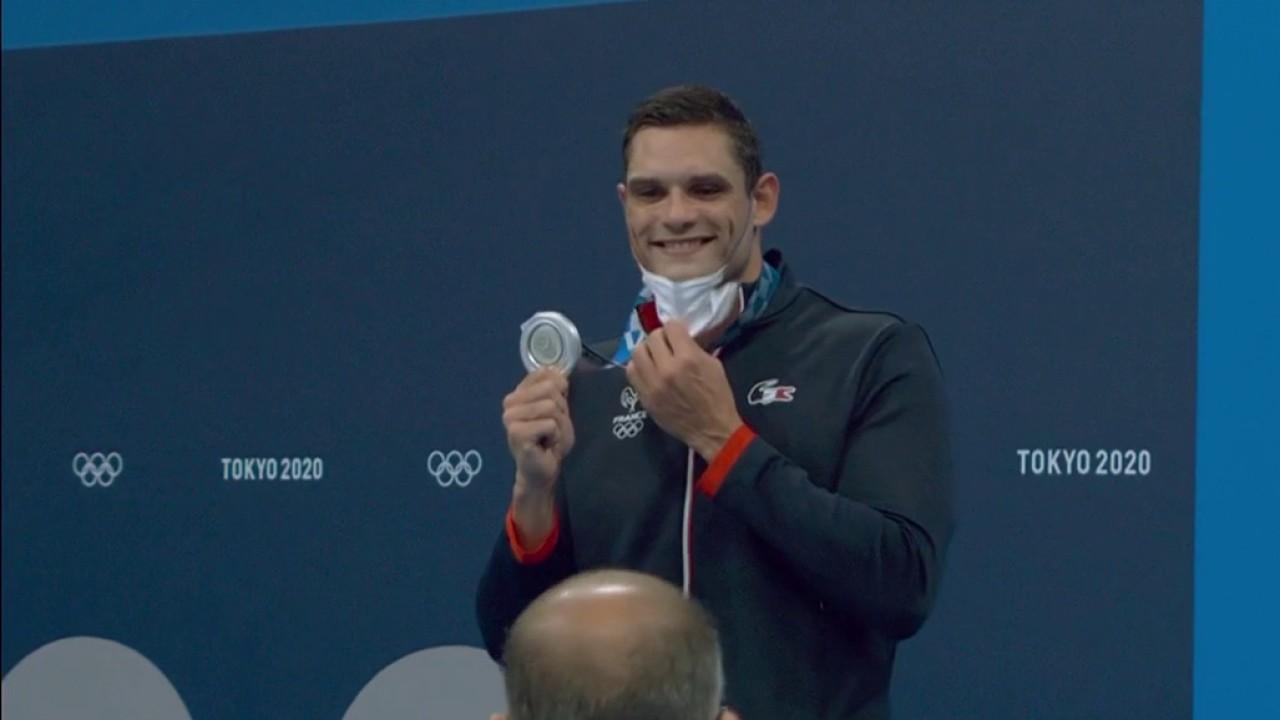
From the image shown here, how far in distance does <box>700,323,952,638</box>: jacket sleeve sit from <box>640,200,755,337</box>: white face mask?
186mm

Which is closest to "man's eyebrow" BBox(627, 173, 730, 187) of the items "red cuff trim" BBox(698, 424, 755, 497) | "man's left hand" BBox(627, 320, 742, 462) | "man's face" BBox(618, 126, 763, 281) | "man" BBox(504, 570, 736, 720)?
"man's face" BBox(618, 126, 763, 281)

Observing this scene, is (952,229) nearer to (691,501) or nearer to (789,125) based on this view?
(789,125)

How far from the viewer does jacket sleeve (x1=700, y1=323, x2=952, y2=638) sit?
5.69 feet

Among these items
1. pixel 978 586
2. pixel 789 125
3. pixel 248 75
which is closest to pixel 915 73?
pixel 789 125

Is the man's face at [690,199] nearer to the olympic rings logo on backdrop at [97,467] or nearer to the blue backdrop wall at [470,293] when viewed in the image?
the blue backdrop wall at [470,293]

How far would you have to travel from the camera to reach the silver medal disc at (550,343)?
6.56ft

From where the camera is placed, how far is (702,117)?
1972 mm

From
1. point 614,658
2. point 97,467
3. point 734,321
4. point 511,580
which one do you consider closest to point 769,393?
point 734,321

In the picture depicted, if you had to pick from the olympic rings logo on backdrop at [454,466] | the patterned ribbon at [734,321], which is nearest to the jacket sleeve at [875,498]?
the patterned ribbon at [734,321]

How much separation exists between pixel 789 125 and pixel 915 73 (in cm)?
24

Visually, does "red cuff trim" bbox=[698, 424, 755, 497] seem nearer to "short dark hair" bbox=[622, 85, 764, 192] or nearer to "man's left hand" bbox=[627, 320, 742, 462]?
"man's left hand" bbox=[627, 320, 742, 462]

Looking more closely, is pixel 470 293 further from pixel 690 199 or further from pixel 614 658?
pixel 614 658

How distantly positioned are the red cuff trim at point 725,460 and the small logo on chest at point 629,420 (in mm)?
187

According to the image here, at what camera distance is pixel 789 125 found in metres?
3.04
